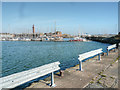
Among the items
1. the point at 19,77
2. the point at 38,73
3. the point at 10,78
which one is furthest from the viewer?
the point at 38,73

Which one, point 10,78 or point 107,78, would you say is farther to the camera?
point 107,78

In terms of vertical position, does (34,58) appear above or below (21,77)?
below

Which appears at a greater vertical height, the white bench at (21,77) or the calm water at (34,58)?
the white bench at (21,77)

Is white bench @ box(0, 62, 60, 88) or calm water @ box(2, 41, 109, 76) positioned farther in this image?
calm water @ box(2, 41, 109, 76)

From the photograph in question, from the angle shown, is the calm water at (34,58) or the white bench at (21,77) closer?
the white bench at (21,77)

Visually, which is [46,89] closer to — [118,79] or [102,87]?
[102,87]

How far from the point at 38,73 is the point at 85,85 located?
82.6 inches

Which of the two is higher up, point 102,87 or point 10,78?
point 10,78

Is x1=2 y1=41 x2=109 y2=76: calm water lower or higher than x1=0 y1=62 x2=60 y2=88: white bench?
lower

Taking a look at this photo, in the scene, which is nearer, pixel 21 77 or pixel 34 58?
pixel 21 77

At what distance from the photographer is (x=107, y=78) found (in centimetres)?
511

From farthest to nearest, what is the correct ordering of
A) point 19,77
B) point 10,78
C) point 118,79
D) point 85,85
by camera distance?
point 118,79 → point 85,85 → point 19,77 → point 10,78

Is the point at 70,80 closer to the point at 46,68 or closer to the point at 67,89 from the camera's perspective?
the point at 67,89

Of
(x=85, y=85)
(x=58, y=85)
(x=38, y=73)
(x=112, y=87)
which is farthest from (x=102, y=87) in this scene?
(x=38, y=73)
